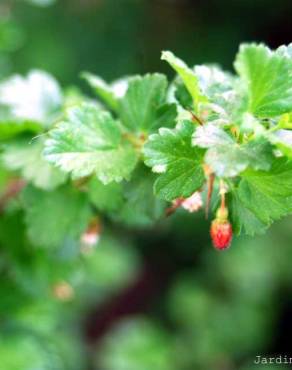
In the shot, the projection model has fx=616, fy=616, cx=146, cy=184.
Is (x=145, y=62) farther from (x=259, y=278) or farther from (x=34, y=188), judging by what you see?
(x=34, y=188)

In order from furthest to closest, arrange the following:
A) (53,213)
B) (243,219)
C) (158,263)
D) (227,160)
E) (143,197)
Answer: (158,263), (53,213), (143,197), (243,219), (227,160)

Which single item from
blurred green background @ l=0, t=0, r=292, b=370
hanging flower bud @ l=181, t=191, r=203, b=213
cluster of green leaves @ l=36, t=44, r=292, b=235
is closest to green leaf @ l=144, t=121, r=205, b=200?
cluster of green leaves @ l=36, t=44, r=292, b=235

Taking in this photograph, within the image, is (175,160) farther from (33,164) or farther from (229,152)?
(33,164)

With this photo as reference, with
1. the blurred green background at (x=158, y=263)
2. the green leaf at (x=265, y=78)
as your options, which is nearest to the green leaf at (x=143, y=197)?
the green leaf at (x=265, y=78)

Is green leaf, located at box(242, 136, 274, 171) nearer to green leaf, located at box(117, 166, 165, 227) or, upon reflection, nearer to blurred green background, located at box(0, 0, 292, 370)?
green leaf, located at box(117, 166, 165, 227)

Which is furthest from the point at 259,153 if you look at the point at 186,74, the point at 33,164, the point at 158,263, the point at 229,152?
the point at 158,263
